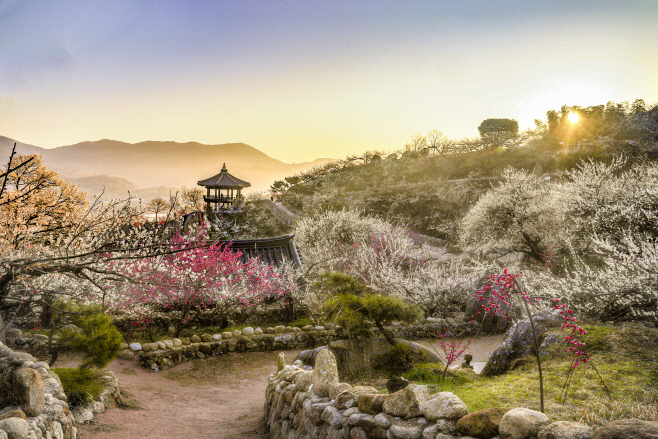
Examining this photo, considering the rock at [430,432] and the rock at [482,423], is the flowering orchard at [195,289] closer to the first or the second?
the rock at [430,432]

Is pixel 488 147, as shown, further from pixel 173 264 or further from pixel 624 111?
pixel 173 264

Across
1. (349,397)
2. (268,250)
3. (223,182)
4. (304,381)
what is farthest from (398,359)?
(223,182)

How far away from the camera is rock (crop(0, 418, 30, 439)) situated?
136 inches

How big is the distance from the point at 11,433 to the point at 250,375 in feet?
21.0

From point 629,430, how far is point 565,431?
0.33 meters

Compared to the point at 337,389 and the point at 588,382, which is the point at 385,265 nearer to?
the point at 588,382

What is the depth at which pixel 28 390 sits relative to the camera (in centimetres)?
400

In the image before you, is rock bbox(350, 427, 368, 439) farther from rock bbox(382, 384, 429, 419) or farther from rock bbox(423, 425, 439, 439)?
rock bbox(423, 425, 439, 439)

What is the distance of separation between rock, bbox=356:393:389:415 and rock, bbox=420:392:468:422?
44 cm

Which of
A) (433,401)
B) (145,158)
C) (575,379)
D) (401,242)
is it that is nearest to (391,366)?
(575,379)

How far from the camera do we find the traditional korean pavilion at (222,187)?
32844mm

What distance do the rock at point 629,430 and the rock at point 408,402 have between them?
1258 mm

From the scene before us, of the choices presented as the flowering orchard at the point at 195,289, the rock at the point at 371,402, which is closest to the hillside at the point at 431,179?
the flowering orchard at the point at 195,289

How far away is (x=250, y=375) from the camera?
951 cm
